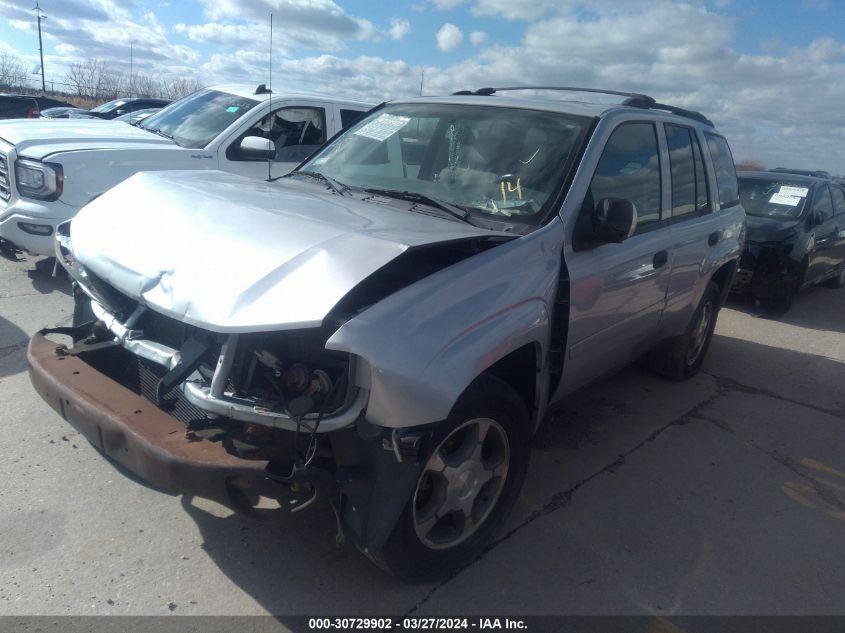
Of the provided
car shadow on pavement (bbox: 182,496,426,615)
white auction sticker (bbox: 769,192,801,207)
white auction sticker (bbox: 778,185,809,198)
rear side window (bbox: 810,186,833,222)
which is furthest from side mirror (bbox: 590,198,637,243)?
white auction sticker (bbox: 778,185,809,198)

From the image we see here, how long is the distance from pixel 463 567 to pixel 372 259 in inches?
57.6

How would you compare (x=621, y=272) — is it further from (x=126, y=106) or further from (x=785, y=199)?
(x=126, y=106)

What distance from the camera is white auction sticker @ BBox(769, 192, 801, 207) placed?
905cm

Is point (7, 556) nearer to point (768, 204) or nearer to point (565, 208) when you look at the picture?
point (565, 208)

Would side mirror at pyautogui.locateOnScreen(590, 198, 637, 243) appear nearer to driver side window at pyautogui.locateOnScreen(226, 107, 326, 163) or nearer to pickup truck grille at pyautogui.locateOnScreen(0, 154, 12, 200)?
driver side window at pyautogui.locateOnScreen(226, 107, 326, 163)

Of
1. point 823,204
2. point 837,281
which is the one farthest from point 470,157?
point 837,281

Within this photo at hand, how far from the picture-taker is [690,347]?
548 centimetres

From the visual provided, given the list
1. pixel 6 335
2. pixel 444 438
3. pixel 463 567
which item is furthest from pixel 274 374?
pixel 6 335

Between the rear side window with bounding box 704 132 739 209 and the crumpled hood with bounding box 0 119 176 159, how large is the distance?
16.1 feet

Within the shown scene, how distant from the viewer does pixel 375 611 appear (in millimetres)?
2676

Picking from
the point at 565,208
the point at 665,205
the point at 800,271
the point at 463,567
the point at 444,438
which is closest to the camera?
the point at 444,438

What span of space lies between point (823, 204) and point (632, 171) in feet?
23.0

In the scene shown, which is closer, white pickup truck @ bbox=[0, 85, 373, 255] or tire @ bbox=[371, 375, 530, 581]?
tire @ bbox=[371, 375, 530, 581]

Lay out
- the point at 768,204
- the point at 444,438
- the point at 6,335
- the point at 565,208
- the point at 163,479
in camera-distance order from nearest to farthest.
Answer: the point at 163,479, the point at 444,438, the point at 565,208, the point at 6,335, the point at 768,204
